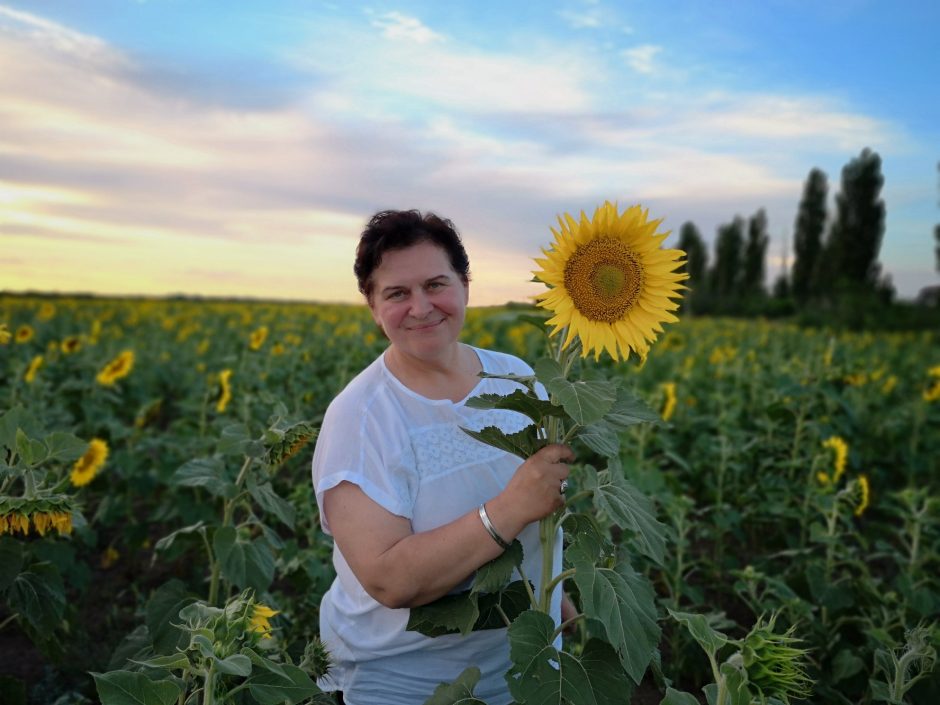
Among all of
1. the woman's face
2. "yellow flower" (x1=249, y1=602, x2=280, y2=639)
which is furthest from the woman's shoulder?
"yellow flower" (x1=249, y1=602, x2=280, y2=639)

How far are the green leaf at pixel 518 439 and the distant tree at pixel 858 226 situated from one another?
4371cm

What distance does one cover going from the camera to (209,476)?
2699 mm

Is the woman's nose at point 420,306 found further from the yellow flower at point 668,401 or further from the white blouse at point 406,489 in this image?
the yellow flower at point 668,401

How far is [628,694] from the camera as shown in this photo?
5.81 feet

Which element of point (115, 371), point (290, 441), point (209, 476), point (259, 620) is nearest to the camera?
point (259, 620)

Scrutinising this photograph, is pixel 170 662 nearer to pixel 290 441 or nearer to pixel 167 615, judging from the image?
pixel 290 441

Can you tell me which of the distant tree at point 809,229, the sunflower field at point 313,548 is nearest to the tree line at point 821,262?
the distant tree at point 809,229

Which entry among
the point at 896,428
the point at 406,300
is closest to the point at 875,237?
the point at 896,428

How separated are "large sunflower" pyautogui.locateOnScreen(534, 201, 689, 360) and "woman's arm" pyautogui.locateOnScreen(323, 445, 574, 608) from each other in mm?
257

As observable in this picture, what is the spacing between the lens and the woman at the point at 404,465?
6.88 ft

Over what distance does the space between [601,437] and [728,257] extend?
5912cm

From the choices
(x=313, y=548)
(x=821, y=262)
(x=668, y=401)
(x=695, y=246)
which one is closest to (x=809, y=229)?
(x=821, y=262)

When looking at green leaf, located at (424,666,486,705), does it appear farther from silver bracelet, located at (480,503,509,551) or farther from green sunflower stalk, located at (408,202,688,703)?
silver bracelet, located at (480,503,509,551)

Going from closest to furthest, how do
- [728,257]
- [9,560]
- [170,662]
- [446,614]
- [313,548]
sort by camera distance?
1. [170,662]
2. [446,614]
3. [9,560]
4. [313,548]
5. [728,257]
